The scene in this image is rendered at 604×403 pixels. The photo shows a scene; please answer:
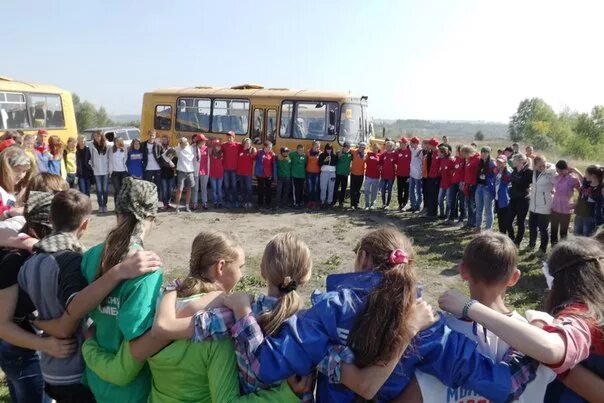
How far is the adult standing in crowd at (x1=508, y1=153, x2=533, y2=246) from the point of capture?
319 inches

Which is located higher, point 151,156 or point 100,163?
point 151,156

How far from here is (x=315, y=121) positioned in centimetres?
1287

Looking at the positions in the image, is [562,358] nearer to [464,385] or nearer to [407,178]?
[464,385]

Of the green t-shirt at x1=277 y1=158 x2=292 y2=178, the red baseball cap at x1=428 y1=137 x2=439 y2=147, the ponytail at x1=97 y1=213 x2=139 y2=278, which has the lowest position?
the green t-shirt at x1=277 y1=158 x2=292 y2=178

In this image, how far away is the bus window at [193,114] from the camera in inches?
562

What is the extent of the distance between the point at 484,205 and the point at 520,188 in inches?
42.0

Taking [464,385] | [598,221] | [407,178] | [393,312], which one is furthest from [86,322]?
[407,178]

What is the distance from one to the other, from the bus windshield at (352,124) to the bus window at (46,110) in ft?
30.5

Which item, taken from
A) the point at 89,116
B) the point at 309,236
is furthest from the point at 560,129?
the point at 309,236

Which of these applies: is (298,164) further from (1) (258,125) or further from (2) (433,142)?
(2) (433,142)

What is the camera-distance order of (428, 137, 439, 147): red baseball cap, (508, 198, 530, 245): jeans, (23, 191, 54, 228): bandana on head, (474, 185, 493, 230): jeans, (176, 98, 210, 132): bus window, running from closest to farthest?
(23, 191, 54, 228): bandana on head, (508, 198, 530, 245): jeans, (474, 185, 493, 230): jeans, (428, 137, 439, 147): red baseball cap, (176, 98, 210, 132): bus window

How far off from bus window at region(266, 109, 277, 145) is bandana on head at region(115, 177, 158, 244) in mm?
11113

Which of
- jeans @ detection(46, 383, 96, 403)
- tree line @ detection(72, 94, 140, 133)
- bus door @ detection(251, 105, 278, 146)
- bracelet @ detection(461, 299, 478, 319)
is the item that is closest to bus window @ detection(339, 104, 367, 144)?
bus door @ detection(251, 105, 278, 146)

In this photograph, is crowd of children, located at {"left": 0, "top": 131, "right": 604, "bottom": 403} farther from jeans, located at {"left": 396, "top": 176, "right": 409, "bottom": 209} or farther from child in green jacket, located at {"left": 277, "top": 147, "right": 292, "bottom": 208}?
jeans, located at {"left": 396, "top": 176, "right": 409, "bottom": 209}
